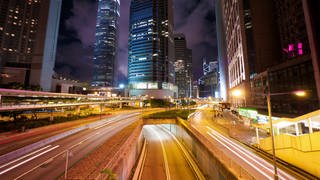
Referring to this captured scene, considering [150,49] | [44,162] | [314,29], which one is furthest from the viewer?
[150,49]

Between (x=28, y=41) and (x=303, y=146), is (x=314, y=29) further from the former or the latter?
(x=28, y=41)

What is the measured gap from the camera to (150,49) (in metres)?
143

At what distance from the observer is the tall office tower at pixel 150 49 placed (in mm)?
143375

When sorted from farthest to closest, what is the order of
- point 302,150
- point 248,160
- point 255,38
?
point 255,38
point 248,160
point 302,150

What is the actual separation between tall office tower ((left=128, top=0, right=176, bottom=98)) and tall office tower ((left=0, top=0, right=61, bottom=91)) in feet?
219

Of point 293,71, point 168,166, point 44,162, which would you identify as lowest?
point 168,166

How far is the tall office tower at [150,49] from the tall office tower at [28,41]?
6666 cm

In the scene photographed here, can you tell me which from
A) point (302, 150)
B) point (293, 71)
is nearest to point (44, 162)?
point (302, 150)

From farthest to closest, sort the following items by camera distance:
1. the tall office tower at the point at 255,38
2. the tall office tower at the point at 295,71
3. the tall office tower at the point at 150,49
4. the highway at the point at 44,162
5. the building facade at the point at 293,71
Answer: the tall office tower at the point at 150,49 → the tall office tower at the point at 255,38 → the tall office tower at the point at 295,71 → the building facade at the point at 293,71 → the highway at the point at 44,162

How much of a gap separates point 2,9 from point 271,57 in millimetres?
175319

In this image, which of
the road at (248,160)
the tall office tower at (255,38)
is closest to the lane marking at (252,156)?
the road at (248,160)

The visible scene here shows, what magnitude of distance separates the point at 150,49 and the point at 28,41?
95.0m

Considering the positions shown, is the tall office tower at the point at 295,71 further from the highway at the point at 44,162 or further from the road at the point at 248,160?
the highway at the point at 44,162

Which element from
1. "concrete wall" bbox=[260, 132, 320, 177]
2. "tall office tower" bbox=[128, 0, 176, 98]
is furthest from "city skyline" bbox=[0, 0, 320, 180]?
"tall office tower" bbox=[128, 0, 176, 98]
